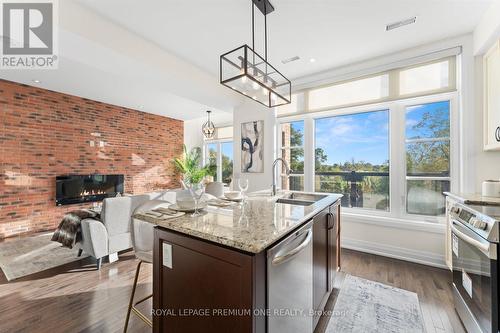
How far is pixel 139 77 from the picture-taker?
3.09 meters

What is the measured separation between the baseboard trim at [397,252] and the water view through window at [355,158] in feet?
1.86

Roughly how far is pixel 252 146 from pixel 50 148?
4253 mm

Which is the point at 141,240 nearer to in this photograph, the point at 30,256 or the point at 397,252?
the point at 30,256

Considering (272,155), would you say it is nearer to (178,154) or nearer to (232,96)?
(232,96)

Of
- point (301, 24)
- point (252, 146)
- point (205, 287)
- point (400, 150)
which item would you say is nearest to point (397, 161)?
point (400, 150)

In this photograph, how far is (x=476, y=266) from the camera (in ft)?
4.94

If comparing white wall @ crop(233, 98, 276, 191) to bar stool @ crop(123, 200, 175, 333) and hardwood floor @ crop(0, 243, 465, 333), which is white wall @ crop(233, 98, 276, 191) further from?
bar stool @ crop(123, 200, 175, 333)

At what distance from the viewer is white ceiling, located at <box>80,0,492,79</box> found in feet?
7.15

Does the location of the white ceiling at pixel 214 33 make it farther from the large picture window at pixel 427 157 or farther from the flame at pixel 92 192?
the flame at pixel 92 192

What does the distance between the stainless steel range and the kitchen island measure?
40.9 inches

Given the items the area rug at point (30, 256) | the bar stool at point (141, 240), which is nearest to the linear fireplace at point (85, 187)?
the area rug at point (30, 256)

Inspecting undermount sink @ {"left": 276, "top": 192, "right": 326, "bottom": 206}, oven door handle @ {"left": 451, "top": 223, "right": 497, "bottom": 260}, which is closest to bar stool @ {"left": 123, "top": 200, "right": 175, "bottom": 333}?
undermount sink @ {"left": 276, "top": 192, "right": 326, "bottom": 206}

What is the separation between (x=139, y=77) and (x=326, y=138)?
125 inches

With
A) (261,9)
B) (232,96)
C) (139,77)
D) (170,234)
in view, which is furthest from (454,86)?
(139,77)
